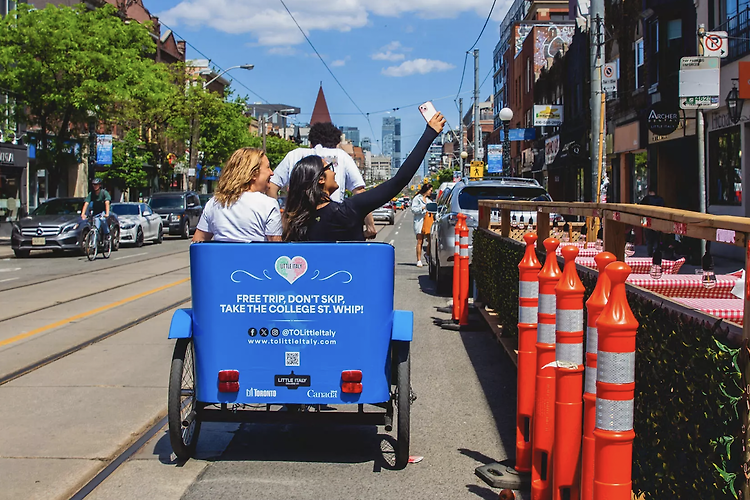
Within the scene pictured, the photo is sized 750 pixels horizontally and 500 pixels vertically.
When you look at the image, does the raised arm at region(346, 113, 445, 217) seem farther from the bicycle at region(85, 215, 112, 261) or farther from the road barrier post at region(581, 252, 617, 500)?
the bicycle at region(85, 215, 112, 261)

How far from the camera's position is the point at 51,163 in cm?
2912

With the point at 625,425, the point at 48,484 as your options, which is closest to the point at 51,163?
the point at 48,484

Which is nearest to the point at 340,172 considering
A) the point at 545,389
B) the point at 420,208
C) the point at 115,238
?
the point at 545,389

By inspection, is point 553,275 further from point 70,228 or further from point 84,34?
point 84,34

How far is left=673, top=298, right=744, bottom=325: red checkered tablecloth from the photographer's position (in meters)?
3.60

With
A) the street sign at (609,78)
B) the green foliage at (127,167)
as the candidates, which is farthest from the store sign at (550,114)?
the street sign at (609,78)

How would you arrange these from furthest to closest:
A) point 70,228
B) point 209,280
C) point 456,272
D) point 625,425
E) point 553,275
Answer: point 70,228 < point 456,272 < point 209,280 < point 553,275 < point 625,425

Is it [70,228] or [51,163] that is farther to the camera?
[51,163]

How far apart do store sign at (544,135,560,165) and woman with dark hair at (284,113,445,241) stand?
121 feet

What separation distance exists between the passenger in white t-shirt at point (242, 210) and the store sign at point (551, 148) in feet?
121

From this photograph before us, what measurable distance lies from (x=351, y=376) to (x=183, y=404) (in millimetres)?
1102

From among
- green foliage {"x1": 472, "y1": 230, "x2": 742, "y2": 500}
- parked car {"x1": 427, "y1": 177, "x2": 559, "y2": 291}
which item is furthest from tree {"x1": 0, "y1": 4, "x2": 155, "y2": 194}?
green foliage {"x1": 472, "y1": 230, "x2": 742, "y2": 500}

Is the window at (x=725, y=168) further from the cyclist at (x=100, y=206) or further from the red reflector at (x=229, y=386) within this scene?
→ the red reflector at (x=229, y=386)

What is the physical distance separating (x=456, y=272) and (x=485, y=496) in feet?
19.2
